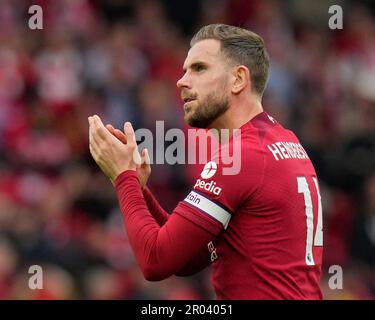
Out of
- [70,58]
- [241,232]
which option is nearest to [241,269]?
[241,232]

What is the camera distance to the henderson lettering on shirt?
412 cm

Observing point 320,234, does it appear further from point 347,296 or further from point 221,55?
point 347,296

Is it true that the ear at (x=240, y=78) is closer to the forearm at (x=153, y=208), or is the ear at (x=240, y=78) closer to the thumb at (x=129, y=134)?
the thumb at (x=129, y=134)

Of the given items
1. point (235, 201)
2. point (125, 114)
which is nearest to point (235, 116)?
point (235, 201)

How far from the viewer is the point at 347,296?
27.9 ft

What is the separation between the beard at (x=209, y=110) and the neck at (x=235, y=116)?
0.02 meters

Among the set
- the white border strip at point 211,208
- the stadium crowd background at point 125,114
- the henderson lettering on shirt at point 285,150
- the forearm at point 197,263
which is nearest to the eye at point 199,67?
the henderson lettering on shirt at point 285,150

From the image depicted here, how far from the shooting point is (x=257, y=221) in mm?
4031

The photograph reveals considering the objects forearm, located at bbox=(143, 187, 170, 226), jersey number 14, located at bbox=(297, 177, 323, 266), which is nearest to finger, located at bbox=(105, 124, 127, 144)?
forearm, located at bbox=(143, 187, 170, 226)

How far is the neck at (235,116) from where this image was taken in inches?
170

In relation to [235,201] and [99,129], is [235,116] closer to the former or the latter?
[235,201]

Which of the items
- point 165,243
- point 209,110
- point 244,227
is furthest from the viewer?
point 209,110

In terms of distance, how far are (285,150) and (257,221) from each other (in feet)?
1.23

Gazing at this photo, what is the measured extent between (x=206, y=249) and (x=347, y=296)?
4.40m
